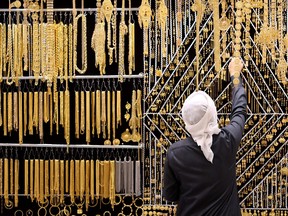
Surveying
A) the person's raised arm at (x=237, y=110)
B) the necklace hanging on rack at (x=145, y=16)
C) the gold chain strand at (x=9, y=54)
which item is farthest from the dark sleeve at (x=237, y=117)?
the gold chain strand at (x=9, y=54)

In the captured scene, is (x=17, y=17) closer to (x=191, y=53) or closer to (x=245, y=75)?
(x=191, y=53)

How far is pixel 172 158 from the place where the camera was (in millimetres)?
3086

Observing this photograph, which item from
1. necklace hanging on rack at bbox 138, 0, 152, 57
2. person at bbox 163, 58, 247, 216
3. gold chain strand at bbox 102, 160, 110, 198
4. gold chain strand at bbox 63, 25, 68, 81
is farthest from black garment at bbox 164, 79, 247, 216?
gold chain strand at bbox 63, 25, 68, 81

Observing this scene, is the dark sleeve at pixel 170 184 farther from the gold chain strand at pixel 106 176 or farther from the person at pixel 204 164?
the gold chain strand at pixel 106 176

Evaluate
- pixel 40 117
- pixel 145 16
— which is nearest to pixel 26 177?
pixel 40 117

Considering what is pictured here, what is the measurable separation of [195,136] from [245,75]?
1.52 meters

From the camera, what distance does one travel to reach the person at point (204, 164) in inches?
119

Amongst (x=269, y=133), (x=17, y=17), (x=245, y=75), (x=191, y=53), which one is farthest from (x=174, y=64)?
(x=17, y=17)

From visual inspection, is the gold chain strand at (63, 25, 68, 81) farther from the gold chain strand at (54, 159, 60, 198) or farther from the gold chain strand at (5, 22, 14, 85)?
the gold chain strand at (54, 159, 60, 198)

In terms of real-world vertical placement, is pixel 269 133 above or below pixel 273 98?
below

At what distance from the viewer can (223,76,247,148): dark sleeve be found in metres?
3.11

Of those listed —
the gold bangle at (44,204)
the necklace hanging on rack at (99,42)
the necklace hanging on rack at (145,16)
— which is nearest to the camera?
the necklace hanging on rack at (145,16)

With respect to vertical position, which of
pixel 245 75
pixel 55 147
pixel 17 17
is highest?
pixel 17 17

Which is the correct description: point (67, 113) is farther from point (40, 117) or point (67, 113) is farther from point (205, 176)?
point (205, 176)
